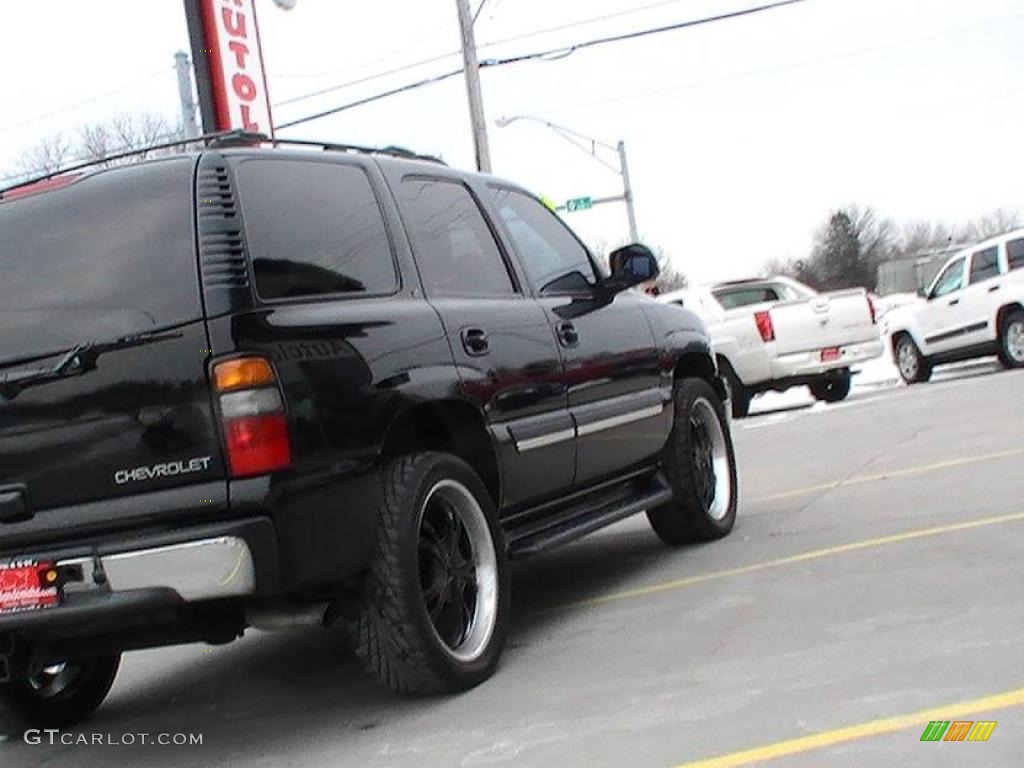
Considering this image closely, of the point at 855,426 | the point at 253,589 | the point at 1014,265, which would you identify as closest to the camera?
the point at 253,589

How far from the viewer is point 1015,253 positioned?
17.2m

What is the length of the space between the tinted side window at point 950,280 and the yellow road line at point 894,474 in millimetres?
10056

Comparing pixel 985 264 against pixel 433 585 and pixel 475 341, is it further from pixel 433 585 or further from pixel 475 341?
pixel 433 585

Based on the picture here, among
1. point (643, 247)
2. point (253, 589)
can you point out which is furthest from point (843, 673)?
point (643, 247)

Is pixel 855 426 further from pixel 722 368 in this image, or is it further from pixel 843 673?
pixel 843 673

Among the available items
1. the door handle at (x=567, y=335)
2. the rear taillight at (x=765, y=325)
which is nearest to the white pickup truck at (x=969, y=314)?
the rear taillight at (x=765, y=325)

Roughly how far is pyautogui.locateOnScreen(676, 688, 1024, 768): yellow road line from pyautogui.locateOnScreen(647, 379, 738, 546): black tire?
2800mm

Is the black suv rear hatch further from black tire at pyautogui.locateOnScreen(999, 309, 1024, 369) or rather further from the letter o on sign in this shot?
black tire at pyautogui.locateOnScreen(999, 309, 1024, 369)

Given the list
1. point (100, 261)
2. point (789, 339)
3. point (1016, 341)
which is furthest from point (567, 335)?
point (1016, 341)

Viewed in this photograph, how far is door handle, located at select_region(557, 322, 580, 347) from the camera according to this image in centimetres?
538

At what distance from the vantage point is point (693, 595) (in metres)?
5.53

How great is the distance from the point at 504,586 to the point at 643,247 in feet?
7.05

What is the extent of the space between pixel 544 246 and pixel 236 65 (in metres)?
9.20

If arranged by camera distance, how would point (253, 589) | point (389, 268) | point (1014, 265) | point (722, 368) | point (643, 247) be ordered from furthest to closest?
1. point (1014, 265)
2. point (722, 368)
3. point (643, 247)
4. point (389, 268)
5. point (253, 589)
